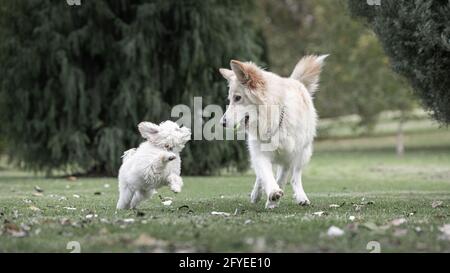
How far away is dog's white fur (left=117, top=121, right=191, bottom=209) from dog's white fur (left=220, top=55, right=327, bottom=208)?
2.28 ft

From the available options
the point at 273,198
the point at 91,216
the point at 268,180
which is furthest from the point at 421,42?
the point at 91,216

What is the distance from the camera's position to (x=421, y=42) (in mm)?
10812

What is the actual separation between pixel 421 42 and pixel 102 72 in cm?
1112

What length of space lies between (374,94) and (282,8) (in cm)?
1310

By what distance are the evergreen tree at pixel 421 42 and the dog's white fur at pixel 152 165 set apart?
3604 millimetres

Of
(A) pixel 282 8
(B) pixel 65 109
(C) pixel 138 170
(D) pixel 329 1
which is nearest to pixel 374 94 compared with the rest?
(D) pixel 329 1

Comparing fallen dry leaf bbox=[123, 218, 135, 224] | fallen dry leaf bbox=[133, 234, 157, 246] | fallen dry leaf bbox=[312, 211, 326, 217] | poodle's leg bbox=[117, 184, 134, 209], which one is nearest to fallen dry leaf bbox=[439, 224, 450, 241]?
fallen dry leaf bbox=[312, 211, 326, 217]

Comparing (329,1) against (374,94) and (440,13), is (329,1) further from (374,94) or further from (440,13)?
(440,13)

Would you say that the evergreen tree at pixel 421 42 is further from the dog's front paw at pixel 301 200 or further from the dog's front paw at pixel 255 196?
the dog's front paw at pixel 255 196

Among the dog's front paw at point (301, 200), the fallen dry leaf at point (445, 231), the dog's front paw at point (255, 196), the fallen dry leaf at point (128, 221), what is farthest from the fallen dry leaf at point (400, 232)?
the dog's front paw at point (255, 196)

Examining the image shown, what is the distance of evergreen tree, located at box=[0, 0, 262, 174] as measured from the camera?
19625mm

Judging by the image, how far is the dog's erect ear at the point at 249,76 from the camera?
912 centimetres

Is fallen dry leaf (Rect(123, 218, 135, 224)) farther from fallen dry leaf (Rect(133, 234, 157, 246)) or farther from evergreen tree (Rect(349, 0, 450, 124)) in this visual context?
evergreen tree (Rect(349, 0, 450, 124))

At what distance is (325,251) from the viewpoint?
5.88 m
